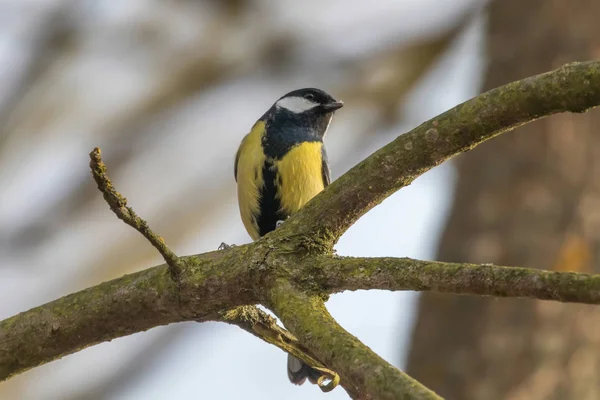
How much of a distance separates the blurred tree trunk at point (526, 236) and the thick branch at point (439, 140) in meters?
Result: 2.34

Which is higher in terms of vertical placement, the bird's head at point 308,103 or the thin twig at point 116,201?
the bird's head at point 308,103

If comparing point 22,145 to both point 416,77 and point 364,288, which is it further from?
point 364,288

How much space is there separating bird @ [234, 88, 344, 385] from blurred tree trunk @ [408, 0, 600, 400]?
3.33ft

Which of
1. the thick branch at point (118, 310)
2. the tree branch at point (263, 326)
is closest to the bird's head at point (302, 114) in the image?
the tree branch at point (263, 326)

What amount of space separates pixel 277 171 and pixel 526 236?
1.41 m

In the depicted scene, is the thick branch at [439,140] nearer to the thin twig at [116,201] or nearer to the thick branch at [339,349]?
the thick branch at [339,349]

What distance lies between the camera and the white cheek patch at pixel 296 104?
13.6ft

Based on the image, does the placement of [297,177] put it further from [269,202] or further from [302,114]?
[302,114]

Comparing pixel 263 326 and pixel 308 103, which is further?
pixel 308 103

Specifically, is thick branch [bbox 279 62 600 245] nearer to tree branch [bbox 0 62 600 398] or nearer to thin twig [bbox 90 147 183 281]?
tree branch [bbox 0 62 600 398]

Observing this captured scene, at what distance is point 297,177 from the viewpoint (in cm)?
361

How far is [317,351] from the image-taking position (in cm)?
145

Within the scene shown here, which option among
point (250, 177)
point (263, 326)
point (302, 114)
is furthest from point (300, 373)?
point (302, 114)

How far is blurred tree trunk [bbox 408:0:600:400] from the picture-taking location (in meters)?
4.00
